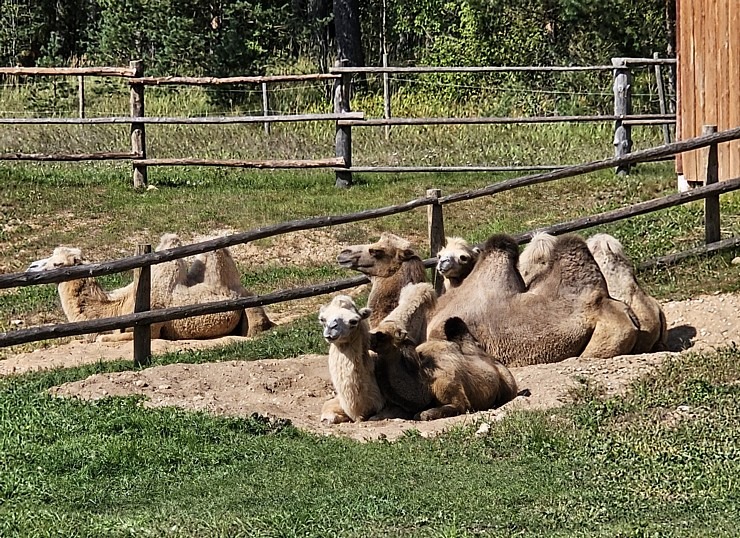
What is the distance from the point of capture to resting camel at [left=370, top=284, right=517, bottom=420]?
8430 millimetres

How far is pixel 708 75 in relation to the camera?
14.8 metres

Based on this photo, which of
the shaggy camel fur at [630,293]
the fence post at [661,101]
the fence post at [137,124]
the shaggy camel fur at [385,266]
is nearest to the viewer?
the shaggy camel fur at [630,293]

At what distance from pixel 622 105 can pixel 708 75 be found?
12.8 ft

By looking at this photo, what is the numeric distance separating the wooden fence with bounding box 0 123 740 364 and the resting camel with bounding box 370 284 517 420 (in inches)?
90.2

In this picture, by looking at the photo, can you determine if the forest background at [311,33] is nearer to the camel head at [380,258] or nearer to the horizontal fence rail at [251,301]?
the horizontal fence rail at [251,301]

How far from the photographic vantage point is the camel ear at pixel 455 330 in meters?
8.84

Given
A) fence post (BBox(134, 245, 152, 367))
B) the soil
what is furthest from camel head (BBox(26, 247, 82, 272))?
fence post (BBox(134, 245, 152, 367))

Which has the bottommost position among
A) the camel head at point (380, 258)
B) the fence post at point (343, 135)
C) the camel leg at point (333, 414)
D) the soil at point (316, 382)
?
the camel leg at point (333, 414)

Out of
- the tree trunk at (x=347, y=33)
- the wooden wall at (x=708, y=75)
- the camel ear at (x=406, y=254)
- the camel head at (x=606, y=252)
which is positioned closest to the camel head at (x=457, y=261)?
the camel ear at (x=406, y=254)

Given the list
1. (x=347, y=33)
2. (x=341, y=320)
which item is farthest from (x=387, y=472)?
(x=347, y=33)

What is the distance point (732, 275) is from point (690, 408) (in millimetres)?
3724

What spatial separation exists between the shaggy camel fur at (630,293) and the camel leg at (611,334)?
0.53ft

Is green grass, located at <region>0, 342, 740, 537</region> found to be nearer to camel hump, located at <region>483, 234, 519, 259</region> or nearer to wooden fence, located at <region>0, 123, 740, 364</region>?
wooden fence, located at <region>0, 123, 740, 364</region>

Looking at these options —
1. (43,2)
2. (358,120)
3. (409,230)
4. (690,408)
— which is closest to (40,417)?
(690,408)
